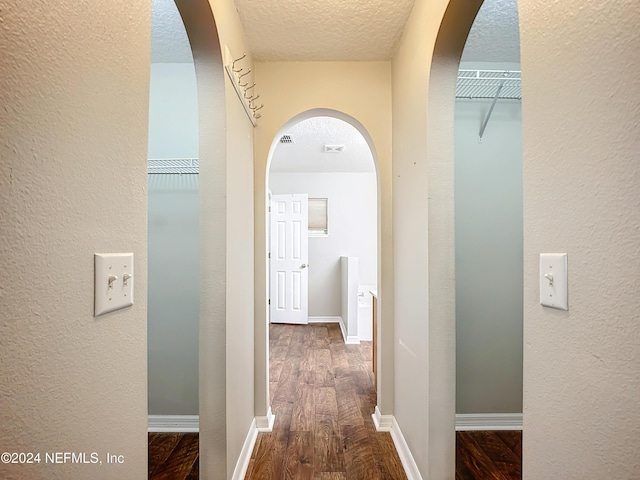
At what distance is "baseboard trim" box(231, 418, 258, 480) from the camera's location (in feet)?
5.74

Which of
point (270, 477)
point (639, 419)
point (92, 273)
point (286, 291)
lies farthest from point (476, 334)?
point (286, 291)

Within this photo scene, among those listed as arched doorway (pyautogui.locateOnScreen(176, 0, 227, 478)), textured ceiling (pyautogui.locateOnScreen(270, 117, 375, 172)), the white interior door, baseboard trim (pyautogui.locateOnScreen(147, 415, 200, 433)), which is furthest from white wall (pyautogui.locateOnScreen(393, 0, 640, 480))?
the white interior door

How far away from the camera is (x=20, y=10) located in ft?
1.60

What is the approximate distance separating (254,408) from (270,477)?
50 cm

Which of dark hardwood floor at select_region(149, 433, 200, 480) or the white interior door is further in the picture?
the white interior door

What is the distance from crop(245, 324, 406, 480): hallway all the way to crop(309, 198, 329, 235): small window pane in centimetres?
235

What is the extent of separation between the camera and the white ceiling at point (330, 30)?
5.93 ft

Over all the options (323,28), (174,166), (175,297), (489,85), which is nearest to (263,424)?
(175,297)

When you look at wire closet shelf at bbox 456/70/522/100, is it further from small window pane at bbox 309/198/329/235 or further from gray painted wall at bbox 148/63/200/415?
small window pane at bbox 309/198/329/235

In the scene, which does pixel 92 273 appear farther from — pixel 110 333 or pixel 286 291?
pixel 286 291

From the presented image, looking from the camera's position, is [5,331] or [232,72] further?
[232,72]

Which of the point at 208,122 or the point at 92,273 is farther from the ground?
the point at 208,122

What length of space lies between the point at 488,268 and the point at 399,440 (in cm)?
121

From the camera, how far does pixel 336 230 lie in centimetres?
593
